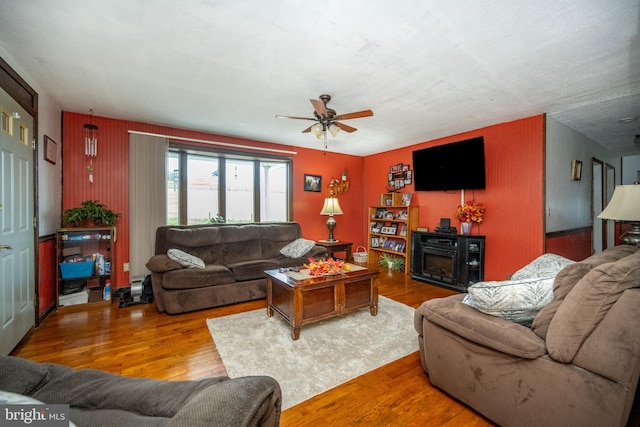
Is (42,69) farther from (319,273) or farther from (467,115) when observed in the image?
(467,115)

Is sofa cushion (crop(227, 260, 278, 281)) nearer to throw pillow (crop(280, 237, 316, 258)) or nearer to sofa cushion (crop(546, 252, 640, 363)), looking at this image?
throw pillow (crop(280, 237, 316, 258))

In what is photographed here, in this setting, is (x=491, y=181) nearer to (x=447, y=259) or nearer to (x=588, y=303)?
(x=447, y=259)

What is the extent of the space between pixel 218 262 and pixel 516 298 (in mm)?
3554

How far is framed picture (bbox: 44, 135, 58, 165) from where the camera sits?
2.96m

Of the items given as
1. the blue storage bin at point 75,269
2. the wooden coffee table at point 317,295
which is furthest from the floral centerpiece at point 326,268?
the blue storage bin at point 75,269

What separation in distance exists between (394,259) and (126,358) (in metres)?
4.51

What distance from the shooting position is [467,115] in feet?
11.7

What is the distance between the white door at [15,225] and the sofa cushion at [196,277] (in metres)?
1.11

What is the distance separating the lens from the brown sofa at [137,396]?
0.63 metres

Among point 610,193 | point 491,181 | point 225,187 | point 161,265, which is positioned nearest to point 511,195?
point 491,181

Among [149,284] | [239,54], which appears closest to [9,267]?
[149,284]

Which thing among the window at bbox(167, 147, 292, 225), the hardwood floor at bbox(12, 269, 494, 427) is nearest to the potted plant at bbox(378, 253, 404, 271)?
the hardwood floor at bbox(12, 269, 494, 427)

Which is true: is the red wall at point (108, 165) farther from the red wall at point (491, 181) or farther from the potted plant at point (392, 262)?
the potted plant at point (392, 262)

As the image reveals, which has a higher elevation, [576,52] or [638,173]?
[576,52]
